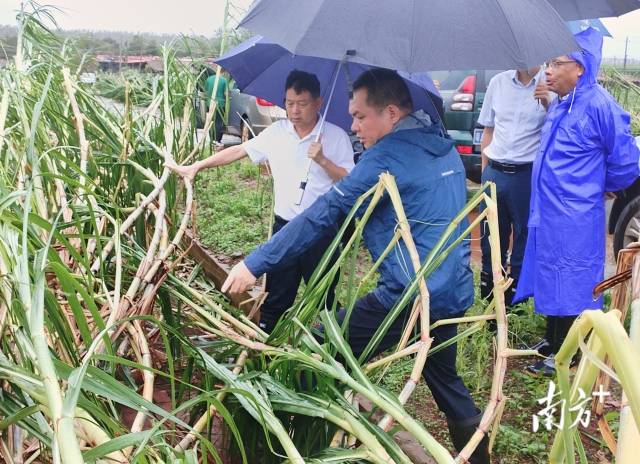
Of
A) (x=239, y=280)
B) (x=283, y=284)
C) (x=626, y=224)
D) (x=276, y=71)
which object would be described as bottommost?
(x=283, y=284)

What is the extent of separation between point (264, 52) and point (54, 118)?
1295mm

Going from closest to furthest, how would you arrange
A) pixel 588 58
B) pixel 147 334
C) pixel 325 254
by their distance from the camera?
pixel 325 254, pixel 147 334, pixel 588 58

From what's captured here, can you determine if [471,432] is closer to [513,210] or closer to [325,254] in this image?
[325,254]

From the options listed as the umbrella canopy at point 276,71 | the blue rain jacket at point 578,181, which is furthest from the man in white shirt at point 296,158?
the blue rain jacket at point 578,181

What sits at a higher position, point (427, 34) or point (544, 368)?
point (427, 34)

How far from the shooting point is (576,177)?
10.8ft

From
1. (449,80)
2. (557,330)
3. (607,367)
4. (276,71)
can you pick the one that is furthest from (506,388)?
(449,80)

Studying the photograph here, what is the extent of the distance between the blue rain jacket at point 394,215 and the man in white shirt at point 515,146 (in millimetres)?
1535

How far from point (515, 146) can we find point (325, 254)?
2.35 m

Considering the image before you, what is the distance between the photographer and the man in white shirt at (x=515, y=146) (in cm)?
393

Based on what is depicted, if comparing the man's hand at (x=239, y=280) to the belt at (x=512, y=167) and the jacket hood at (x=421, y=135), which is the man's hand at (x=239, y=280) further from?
the belt at (x=512, y=167)

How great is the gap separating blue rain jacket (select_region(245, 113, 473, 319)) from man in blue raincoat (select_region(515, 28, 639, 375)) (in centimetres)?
113

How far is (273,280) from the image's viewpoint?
3.50 m

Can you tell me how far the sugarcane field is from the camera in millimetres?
1330
